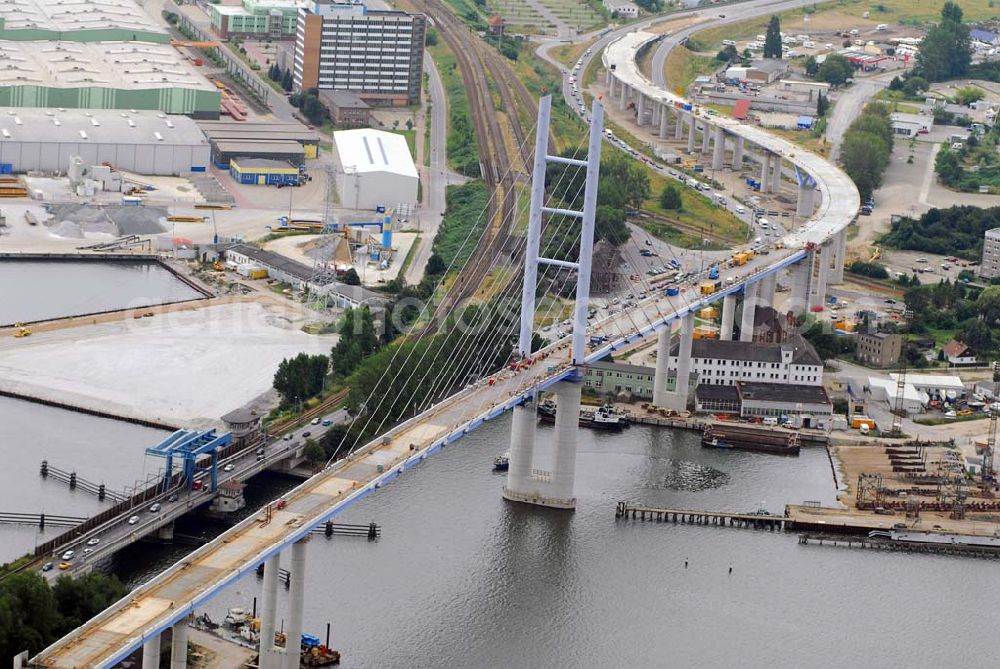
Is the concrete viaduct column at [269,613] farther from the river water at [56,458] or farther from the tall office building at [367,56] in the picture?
the tall office building at [367,56]

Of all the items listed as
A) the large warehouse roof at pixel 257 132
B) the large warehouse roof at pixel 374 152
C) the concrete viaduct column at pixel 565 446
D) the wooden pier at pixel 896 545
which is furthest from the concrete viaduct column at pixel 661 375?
the large warehouse roof at pixel 257 132

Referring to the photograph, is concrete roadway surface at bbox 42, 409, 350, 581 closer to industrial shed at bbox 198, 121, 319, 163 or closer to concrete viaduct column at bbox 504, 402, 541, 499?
concrete viaduct column at bbox 504, 402, 541, 499

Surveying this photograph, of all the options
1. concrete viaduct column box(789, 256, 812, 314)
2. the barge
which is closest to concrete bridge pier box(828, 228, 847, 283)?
concrete viaduct column box(789, 256, 812, 314)

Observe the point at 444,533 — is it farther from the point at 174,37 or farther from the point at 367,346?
the point at 174,37

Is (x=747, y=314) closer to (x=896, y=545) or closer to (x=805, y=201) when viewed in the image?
(x=896, y=545)

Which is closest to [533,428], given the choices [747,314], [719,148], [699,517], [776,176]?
[699,517]

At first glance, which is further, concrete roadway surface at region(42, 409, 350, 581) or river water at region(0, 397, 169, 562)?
river water at region(0, 397, 169, 562)


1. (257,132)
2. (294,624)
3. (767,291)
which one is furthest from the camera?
(257,132)
